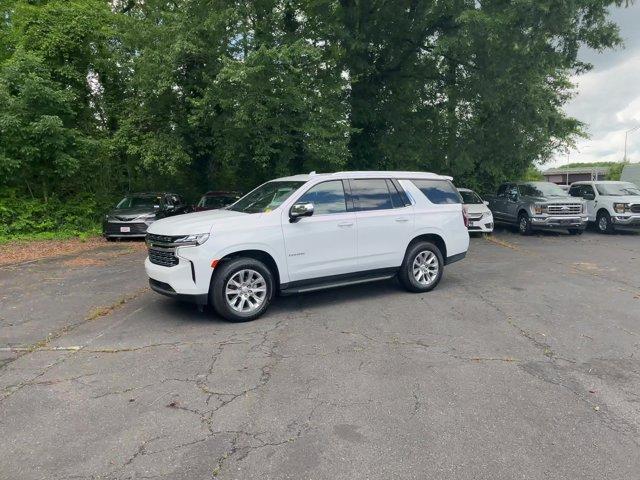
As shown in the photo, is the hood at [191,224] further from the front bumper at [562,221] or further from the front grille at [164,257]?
the front bumper at [562,221]

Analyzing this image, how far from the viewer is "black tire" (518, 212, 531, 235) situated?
16.4m

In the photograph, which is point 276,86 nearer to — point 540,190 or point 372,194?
point 372,194

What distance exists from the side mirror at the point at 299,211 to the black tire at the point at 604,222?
48.1 ft

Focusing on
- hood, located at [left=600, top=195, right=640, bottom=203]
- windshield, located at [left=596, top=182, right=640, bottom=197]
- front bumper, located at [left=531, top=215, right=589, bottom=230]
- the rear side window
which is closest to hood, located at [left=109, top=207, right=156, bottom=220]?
the rear side window

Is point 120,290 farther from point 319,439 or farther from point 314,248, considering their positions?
point 319,439

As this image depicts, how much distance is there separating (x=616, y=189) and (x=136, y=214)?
16955mm

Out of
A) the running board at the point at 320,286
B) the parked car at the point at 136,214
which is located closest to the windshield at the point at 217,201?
the parked car at the point at 136,214

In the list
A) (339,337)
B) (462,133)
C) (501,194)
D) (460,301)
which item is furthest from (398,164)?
(339,337)

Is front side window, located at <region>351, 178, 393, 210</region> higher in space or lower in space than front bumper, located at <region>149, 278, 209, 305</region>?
higher

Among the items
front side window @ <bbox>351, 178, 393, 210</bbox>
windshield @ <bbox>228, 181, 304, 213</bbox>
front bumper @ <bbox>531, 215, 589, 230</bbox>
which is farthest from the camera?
front bumper @ <bbox>531, 215, 589, 230</bbox>

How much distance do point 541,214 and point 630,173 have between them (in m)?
14.4

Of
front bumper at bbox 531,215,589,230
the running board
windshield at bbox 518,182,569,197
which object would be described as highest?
windshield at bbox 518,182,569,197

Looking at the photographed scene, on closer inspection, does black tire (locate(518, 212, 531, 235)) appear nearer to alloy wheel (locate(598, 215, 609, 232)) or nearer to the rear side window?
alloy wheel (locate(598, 215, 609, 232))

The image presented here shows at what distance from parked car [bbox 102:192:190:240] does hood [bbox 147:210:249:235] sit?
8.21 m
